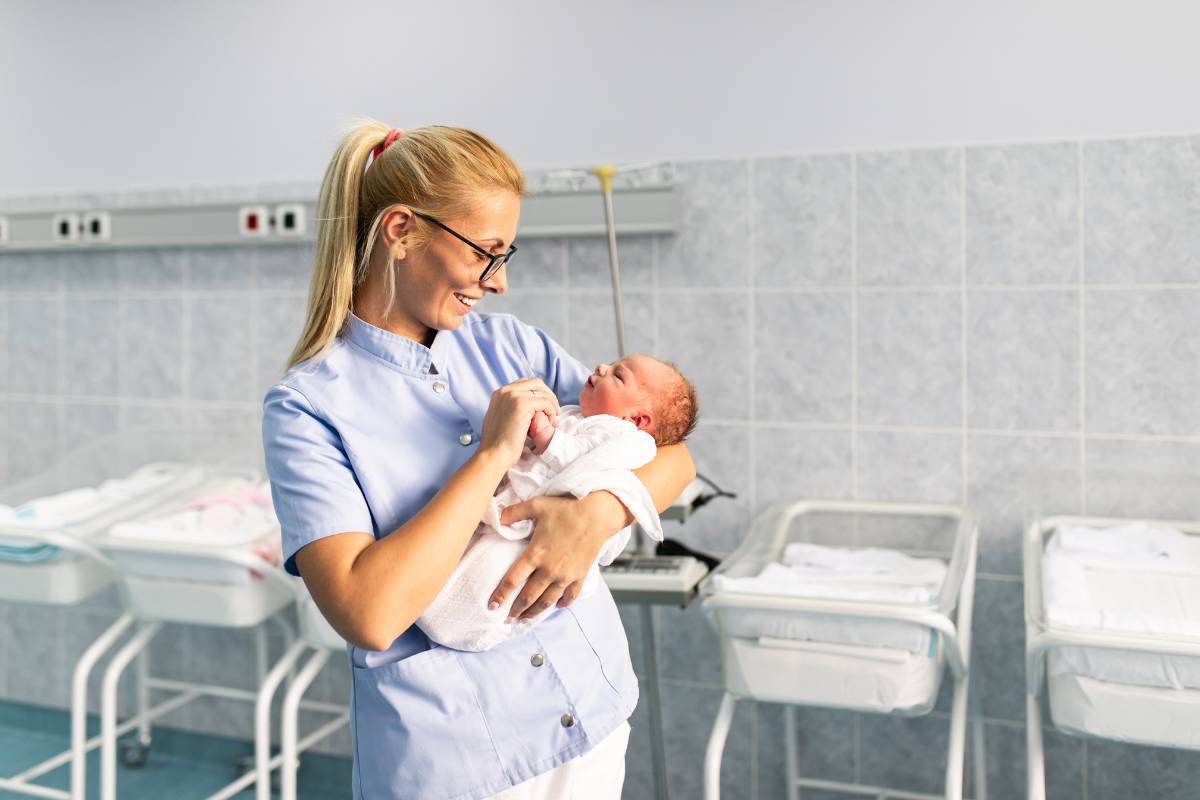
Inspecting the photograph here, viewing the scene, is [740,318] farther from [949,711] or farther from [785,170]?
[949,711]

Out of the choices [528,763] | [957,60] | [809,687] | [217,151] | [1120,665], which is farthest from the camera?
[217,151]

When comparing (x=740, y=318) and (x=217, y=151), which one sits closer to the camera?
(x=740, y=318)

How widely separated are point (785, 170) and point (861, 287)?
37 centimetres

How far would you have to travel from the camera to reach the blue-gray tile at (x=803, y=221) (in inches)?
109

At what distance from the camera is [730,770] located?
9.79 feet

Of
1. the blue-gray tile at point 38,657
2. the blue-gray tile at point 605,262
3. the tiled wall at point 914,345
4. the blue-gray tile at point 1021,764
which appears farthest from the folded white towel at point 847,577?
the blue-gray tile at point 38,657

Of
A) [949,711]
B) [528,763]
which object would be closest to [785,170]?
[949,711]

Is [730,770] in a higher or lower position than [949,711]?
lower

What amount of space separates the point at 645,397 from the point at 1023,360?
1454 mm

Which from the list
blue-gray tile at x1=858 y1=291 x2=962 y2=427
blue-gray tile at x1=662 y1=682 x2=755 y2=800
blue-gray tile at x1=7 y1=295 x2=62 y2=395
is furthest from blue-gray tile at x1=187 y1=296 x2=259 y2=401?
blue-gray tile at x1=858 y1=291 x2=962 y2=427

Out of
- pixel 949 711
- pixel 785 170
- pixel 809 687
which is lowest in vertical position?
pixel 949 711

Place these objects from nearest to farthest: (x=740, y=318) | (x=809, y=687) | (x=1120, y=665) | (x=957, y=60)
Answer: (x=1120, y=665)
(x=809, y=687)
(x=957, y=60)
(x=740, y=318)

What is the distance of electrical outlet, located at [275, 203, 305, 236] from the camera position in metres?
3.26

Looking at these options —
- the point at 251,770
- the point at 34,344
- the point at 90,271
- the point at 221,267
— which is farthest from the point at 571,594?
the point at 34,344
